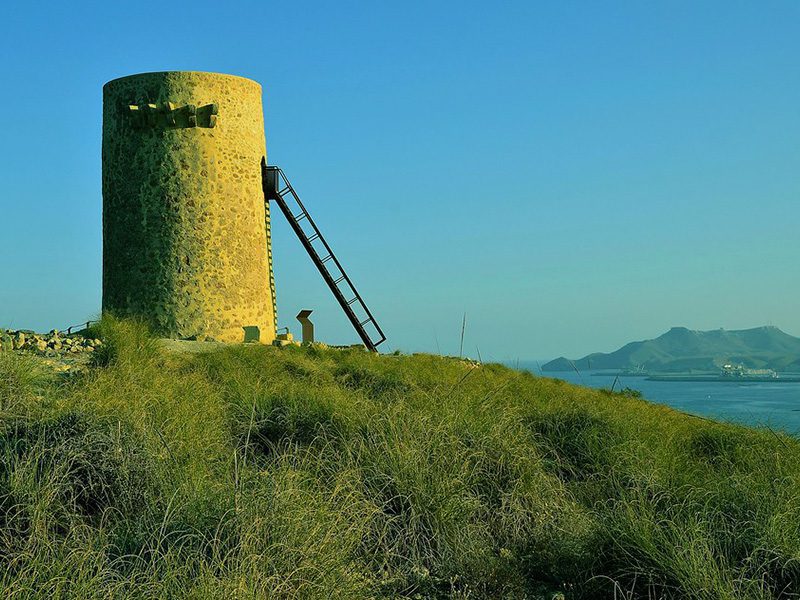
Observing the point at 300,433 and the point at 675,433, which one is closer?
the point at 300,433

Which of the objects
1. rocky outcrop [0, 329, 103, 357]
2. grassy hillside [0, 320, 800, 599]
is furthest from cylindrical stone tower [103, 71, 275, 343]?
grassy hillside [0, 320, 800, 599]

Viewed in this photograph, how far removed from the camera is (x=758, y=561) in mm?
5660

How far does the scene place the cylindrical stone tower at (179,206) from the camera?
18.8 metres

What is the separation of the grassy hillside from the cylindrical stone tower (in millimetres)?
9586

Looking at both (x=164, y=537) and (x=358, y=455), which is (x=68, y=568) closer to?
(x=164, y=537)

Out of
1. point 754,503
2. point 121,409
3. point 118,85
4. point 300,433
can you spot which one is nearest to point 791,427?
point 754,503

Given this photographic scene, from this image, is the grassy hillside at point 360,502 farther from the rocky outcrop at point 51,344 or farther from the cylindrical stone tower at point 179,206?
the cylindrical stone tower at point 179,206

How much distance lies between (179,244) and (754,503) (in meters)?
14.7

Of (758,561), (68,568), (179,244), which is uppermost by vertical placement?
(179,244)

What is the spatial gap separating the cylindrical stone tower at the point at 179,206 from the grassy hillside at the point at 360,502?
31.5 ft

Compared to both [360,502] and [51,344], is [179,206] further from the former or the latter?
[360,502]

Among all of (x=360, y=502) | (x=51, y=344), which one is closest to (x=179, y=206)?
(x=51, y=344)

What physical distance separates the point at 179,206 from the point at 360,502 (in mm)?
13968

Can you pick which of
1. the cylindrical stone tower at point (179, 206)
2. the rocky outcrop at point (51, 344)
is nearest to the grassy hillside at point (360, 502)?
the rocky outcrop at point (51, 344)
